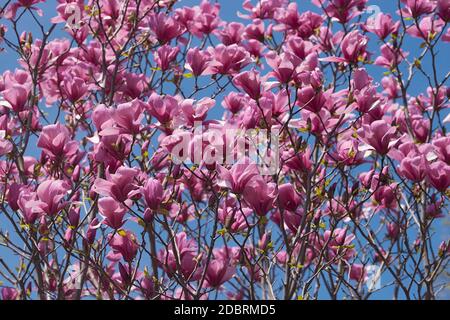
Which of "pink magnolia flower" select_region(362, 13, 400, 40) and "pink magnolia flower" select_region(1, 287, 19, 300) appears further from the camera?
"pink magnolia flower" select_region(362, 13, 400, 40)

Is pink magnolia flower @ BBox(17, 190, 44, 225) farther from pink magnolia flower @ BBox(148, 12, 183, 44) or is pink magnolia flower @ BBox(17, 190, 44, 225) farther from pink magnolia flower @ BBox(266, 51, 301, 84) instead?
pink magnolia flower @ BBox(148, 12, 183, 44)

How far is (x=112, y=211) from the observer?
2.75 m

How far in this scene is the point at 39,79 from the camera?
4145 mm

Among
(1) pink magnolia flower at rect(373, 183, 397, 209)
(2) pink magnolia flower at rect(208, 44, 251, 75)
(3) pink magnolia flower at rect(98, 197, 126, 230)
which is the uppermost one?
(2) pink magnolia flower at rect(208, 44, 251, 75)

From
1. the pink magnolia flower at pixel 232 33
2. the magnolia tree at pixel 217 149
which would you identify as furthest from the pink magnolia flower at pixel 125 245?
the pink magnolia flower at pixel 232 33

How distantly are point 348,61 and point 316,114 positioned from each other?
1.46 ft

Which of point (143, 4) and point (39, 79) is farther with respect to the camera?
point (143, 4)

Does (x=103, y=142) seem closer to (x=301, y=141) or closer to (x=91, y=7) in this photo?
(x=301, y=141)

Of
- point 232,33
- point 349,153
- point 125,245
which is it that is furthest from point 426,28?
point 125,245

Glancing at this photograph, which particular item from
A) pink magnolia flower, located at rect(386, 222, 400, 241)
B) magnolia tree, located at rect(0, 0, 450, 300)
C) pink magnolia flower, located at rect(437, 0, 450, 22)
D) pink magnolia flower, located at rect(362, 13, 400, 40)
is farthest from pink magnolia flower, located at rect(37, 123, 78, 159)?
pink magnolia flower, located at rect(386, 222, 400, 241)

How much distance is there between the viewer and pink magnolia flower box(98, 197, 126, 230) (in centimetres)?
272

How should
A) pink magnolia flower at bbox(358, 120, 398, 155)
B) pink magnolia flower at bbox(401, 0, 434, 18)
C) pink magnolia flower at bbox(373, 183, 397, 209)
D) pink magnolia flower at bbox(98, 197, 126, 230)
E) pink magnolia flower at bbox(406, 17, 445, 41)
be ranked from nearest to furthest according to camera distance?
pink magnolia flower at bbox(98, 197, 126, 230) → pink magnolia flower at bbox(358, 120, 398, 155) → pink magnolia flower at bbox(373, 183, 397, 209) → pink magnolia flower at bbox(401, 0, 434, 18) → pink magnolia flower at bbox(406, 17, 445, 41)

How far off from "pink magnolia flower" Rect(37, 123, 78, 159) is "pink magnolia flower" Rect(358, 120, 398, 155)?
1.44 metres
